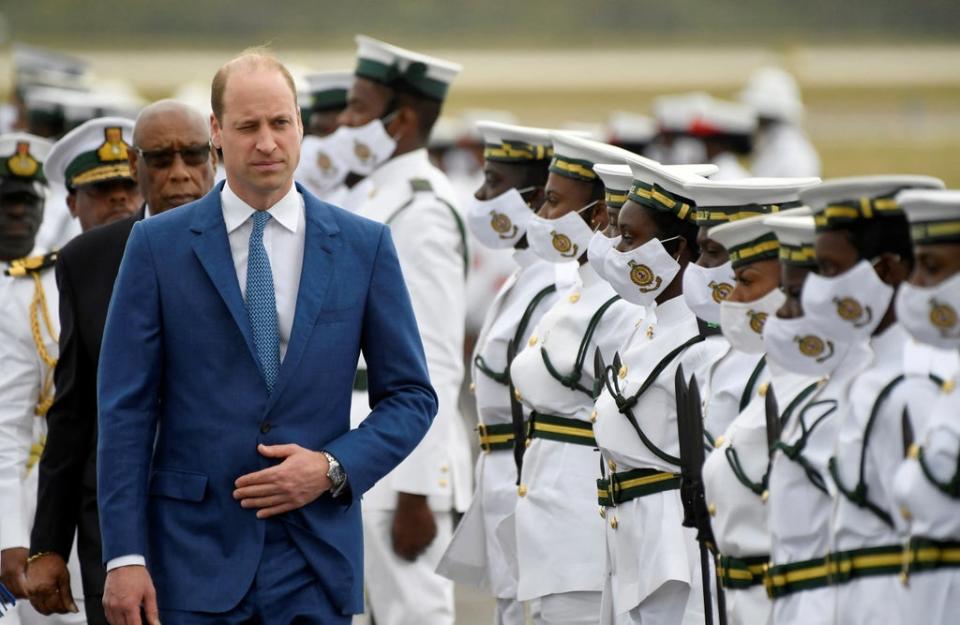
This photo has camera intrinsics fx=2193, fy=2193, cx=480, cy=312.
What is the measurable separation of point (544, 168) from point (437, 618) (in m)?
1.81

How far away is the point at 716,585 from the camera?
6.46 metres

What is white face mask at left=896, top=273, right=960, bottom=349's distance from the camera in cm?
474

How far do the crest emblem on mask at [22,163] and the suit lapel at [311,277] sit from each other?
3.28 m

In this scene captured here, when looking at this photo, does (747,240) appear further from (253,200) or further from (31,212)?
(31,212)

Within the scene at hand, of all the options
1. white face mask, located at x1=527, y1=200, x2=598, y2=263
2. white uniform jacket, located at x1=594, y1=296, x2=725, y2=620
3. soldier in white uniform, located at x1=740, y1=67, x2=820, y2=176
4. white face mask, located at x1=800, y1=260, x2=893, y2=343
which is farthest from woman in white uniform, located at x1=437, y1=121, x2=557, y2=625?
soldier in white uniform, located at x1=740, y1=67, x2=820, y2=176

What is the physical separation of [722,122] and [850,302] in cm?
1461

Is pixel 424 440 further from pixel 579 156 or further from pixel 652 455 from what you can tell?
pixel 652 455

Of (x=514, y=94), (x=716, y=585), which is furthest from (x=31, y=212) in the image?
(x=514, y=94)

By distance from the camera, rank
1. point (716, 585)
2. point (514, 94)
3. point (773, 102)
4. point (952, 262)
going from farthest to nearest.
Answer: point (514, 94) < point (773, 102) < point (716, 585) < point (952, 262)

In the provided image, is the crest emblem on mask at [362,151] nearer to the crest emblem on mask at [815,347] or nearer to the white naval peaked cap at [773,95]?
the crest emblem on mask at [815,347]

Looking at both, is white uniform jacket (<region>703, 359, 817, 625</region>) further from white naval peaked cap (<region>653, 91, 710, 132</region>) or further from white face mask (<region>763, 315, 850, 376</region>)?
white naval peaked cap (<region>653, 91, 710, 132</region>)

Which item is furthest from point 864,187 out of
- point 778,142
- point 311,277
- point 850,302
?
point 778,142

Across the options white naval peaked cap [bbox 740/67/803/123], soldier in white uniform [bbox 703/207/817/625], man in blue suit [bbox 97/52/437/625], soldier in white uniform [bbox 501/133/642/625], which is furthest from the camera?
white naval peaked cap [bbox 740/67/803/123]

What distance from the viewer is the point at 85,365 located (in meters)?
6.55
